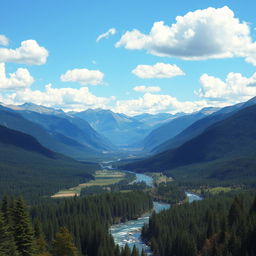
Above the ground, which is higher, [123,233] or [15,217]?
[15,217]

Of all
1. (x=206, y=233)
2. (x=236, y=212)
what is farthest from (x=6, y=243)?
(x=236, y=212)

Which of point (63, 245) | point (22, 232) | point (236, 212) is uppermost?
point (22, 232)

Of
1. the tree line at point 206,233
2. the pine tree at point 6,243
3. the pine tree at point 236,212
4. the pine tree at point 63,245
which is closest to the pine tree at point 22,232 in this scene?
the pine tree at point 63,245

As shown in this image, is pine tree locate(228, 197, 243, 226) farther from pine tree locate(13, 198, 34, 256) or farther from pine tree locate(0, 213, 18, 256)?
pine tree locate(0, 213, 18, 256)

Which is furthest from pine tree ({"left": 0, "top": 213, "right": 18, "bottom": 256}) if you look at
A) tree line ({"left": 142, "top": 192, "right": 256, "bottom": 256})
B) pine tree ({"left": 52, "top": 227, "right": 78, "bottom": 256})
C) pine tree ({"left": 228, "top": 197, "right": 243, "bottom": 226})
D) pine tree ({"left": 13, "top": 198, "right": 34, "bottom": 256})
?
pine tree ({"left": 228, "top": 197, "right": 243, "bottom": 226})

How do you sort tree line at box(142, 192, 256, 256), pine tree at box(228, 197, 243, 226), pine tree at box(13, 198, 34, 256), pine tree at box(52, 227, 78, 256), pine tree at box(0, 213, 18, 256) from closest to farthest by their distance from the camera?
pine tree at box(0, 213, 18, 256), pine tree at box(52, 227, 78, 256), pine tree at box(13, 198, 34, 256), tree line at box(142, 192, 256, 256), pine tree at box(228, 197, 243, 226)

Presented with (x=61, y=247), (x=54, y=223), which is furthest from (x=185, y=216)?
(x=61, y=247)

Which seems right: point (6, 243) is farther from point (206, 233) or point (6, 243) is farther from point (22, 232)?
point (206, 233)

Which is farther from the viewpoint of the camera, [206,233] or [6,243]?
[206,233]

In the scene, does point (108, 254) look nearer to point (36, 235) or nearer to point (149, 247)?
point (149, 247)
